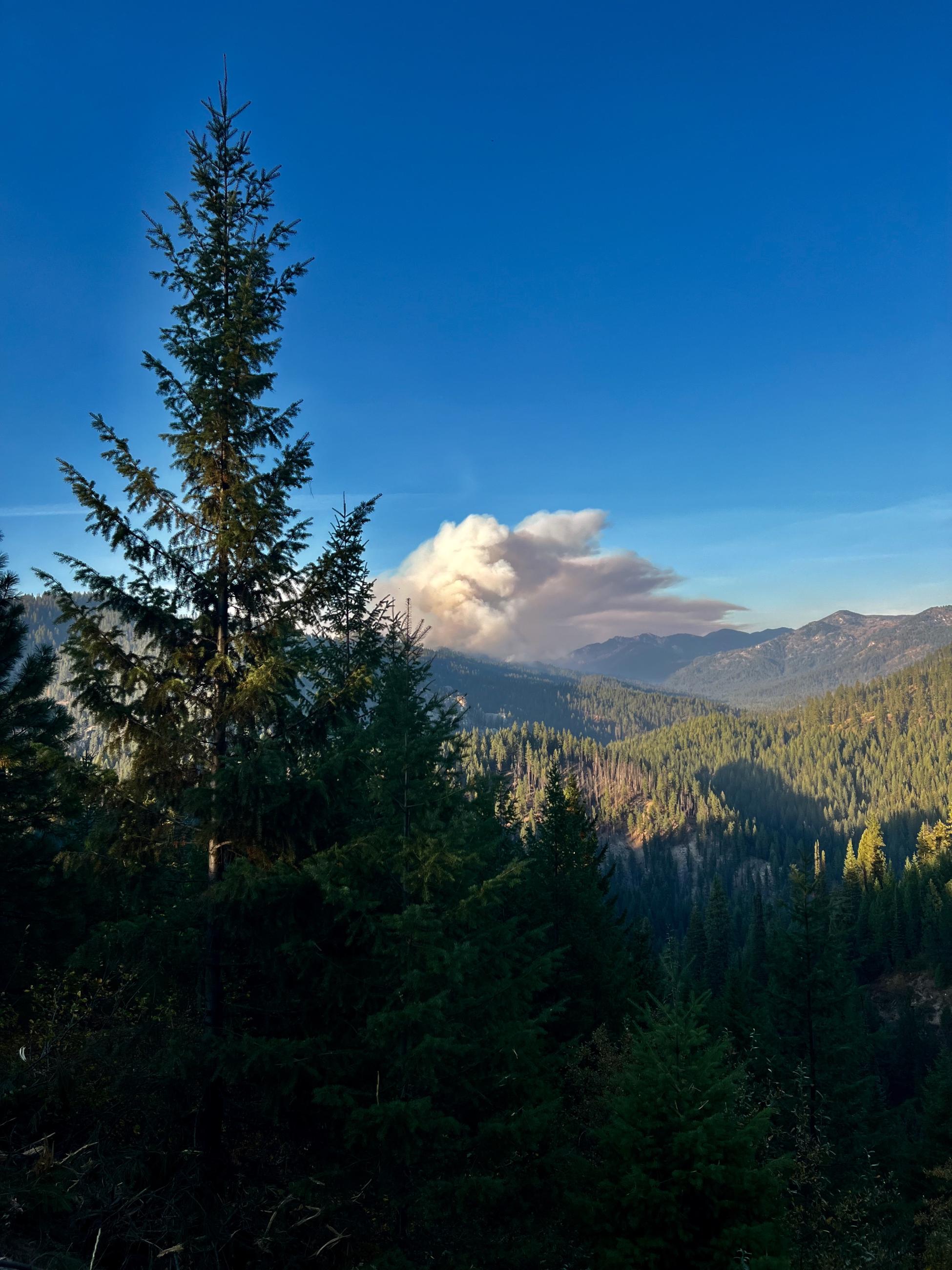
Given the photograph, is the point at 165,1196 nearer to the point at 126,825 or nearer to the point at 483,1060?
the point at 126,825

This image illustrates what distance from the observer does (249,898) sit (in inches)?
403

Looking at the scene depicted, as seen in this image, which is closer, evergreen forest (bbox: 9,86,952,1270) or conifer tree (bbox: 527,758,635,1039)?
evergreen forest (bbox: 9,86,952,1270)

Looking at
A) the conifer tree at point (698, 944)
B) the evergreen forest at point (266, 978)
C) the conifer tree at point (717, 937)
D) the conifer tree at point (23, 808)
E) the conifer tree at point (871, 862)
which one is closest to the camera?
the evergreen forest at point (266, 978)

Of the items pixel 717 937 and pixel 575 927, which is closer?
pixel 575 927

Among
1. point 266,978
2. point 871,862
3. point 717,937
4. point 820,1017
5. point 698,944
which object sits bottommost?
point 698,944

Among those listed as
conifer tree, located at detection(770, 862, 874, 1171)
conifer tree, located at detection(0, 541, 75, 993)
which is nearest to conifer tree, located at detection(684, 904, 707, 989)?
conifer tree, located at detection(770, 862, 874, 1171)

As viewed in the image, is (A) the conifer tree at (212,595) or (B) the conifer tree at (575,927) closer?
(A) the conifer tree at (212,595)

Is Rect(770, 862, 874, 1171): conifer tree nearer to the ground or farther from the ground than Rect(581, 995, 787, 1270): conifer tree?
nearer to the ground

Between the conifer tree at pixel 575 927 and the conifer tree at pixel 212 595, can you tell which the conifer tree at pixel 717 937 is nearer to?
the conifer tree at pixel 575 927

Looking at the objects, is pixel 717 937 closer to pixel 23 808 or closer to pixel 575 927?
pixel 575 927

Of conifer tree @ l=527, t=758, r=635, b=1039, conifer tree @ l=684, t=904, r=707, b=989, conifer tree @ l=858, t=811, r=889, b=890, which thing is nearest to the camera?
conifer tree @ l=527, t=758, r=635, b=1039

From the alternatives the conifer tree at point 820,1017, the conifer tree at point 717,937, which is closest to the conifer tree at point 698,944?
the conifer tree at point 717,937

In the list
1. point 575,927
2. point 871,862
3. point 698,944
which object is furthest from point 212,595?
point 871,862

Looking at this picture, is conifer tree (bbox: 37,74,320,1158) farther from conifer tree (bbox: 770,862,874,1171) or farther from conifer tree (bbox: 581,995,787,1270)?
conifer tree (bbox: 770,862,874,1171)
